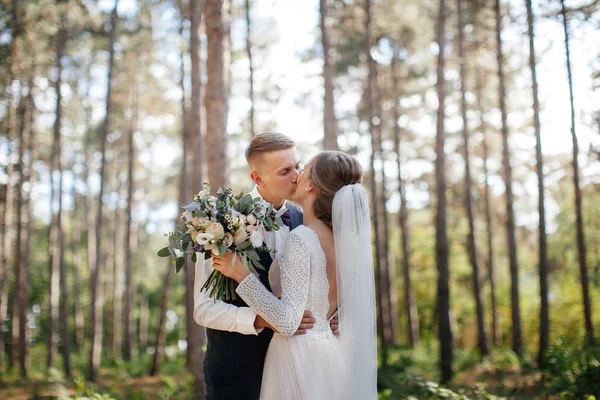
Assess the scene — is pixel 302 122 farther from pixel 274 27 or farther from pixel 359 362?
pixel 359 362

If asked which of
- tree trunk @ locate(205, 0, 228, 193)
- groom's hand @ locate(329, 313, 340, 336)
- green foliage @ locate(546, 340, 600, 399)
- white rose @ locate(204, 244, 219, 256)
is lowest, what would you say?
green foliage @ locate(546, 340, 600, 399)

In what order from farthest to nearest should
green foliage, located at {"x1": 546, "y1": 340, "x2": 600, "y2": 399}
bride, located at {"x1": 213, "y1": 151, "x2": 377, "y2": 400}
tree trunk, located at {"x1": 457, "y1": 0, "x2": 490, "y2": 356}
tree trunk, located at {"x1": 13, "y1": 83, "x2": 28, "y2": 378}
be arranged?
tree trunk, located at {"x1": 13, "y1": 83, "x2": 28, "y2": 378} → tree trunk, located at {"x1": 457, "y1": 0, "x2": 490, "y2": 356} → green foliage, located at {"x1": 546, "y1": 340, "x2": 600, "y2": 399} → bride, located at {"x1": 213, "y1": 151, "x2": 377, "y2": 400}

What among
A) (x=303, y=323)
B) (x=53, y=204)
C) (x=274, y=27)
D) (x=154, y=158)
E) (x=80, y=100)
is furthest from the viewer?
(x=154, y=158)

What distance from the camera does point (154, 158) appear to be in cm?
2722

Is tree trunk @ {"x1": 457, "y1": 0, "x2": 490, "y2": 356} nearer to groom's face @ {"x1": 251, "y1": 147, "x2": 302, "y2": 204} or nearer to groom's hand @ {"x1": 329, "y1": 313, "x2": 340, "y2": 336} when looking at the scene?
groom's face @ {"x1": 251, "y1": 147, "x2": 302, "y2": 204}

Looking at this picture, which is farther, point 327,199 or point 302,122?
point 302,122

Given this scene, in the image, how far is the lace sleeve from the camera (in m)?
3.08

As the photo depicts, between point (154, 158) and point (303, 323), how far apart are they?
2524 centimetres

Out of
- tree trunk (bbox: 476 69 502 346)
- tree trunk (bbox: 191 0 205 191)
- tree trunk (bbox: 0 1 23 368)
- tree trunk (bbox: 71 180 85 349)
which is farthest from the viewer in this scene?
tree trunk (bbox: 71 180 85 349)

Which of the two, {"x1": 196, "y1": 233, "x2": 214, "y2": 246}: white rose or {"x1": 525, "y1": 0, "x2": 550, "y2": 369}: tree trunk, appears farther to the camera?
{"x1": 525, "y1": 0, "x2": 550, "y2": 369}: tree trunk

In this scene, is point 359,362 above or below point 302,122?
below

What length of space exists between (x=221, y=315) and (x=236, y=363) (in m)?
0.36

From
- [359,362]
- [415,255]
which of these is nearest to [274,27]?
[415,255]

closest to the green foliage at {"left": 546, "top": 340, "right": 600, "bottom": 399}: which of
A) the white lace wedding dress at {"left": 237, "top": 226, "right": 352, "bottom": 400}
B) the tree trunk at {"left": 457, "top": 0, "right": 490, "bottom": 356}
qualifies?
the white lace wedding dress at {"left": 237, "top": 226, "right": 352, "bottom": 400}
